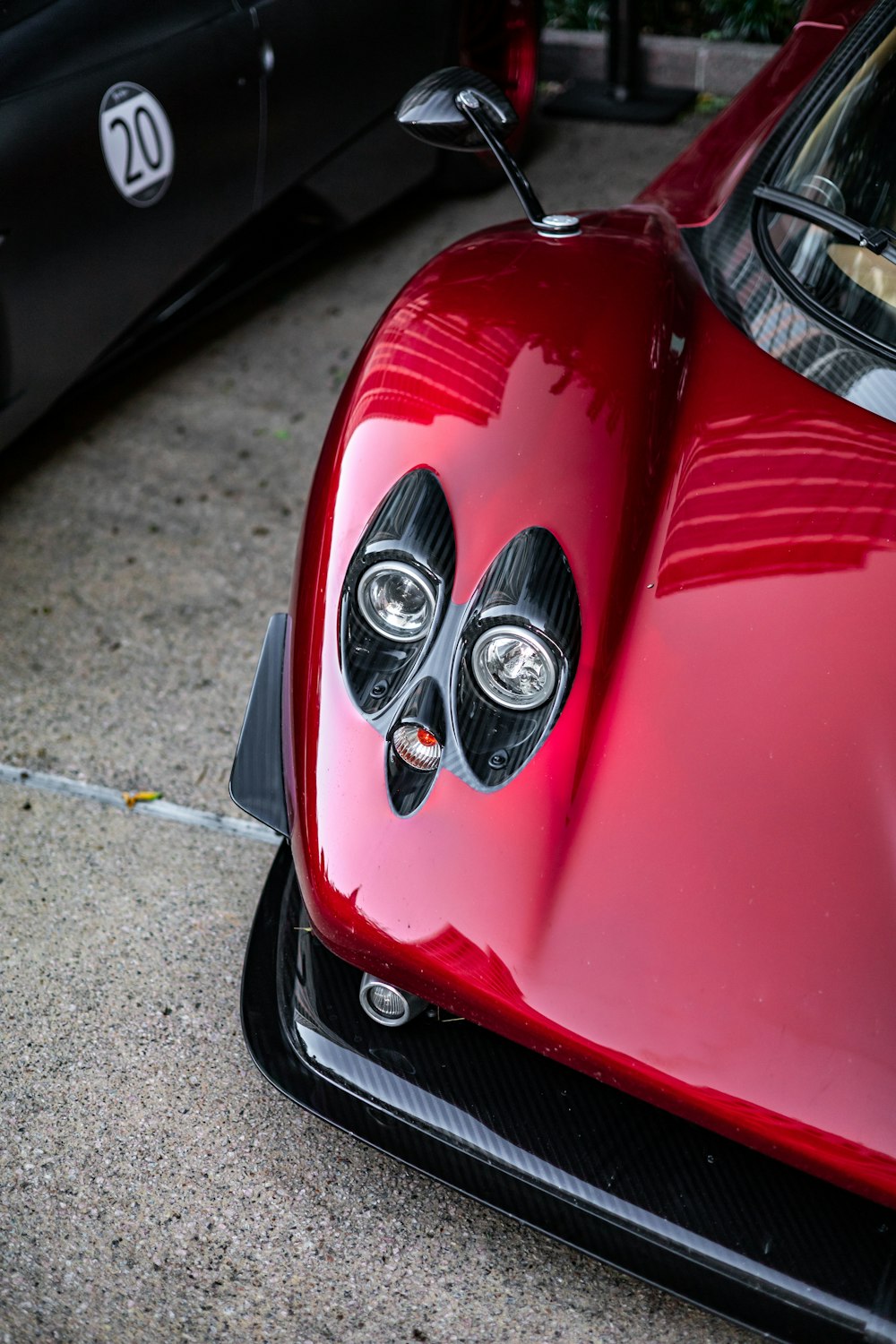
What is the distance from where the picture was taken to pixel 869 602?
1393mm

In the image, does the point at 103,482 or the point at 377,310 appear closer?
the point at 103,482

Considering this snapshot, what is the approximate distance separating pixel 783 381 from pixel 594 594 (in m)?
0.47

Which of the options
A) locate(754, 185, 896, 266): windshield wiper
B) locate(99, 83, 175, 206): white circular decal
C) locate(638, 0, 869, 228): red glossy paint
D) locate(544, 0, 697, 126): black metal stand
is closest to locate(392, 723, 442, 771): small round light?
locate(754, 185, 896, 266): windshield wiper

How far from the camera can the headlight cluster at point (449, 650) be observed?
1382mm

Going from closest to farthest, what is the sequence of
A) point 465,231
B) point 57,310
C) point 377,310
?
point 57,310
point 377,310
point 465,231

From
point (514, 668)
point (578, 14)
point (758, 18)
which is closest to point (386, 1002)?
point (514, 668)

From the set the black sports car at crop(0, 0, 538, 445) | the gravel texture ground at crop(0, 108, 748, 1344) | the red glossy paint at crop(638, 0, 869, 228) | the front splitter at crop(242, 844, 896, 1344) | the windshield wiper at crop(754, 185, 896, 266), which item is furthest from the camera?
the black sports car at crop(0, 0, 538, 445)

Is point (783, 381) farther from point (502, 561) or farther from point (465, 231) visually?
point (465, 231)

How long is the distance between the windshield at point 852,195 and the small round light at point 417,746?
0.88 meters

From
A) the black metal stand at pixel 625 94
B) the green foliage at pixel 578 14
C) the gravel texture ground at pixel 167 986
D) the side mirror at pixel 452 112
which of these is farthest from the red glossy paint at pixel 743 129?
the green foliage at pixel 578 14

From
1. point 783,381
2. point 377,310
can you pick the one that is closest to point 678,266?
point 783,381

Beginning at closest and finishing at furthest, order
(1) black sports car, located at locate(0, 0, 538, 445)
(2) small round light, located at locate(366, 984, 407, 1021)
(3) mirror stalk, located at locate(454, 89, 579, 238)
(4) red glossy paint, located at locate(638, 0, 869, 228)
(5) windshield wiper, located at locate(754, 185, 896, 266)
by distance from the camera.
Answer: (2) small round light, located at locate(366, 984, 407, 1021)
(5) windshield wiper, located at locate(754, 185, 896, 266)
(3) mirror stalk, located at locate(454, 89, 579, 238)
(4) red glossy paint, located at locate(638, 0, 869, 228)
(1) black sports car, located at locate(0, 0, 538, 445)

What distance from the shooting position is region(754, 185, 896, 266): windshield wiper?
1.72 m

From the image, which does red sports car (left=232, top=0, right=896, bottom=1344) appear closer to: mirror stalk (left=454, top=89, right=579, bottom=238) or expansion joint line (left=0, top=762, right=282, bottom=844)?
mirror stalk (left=454, top=89, right=579, bottom=238)
